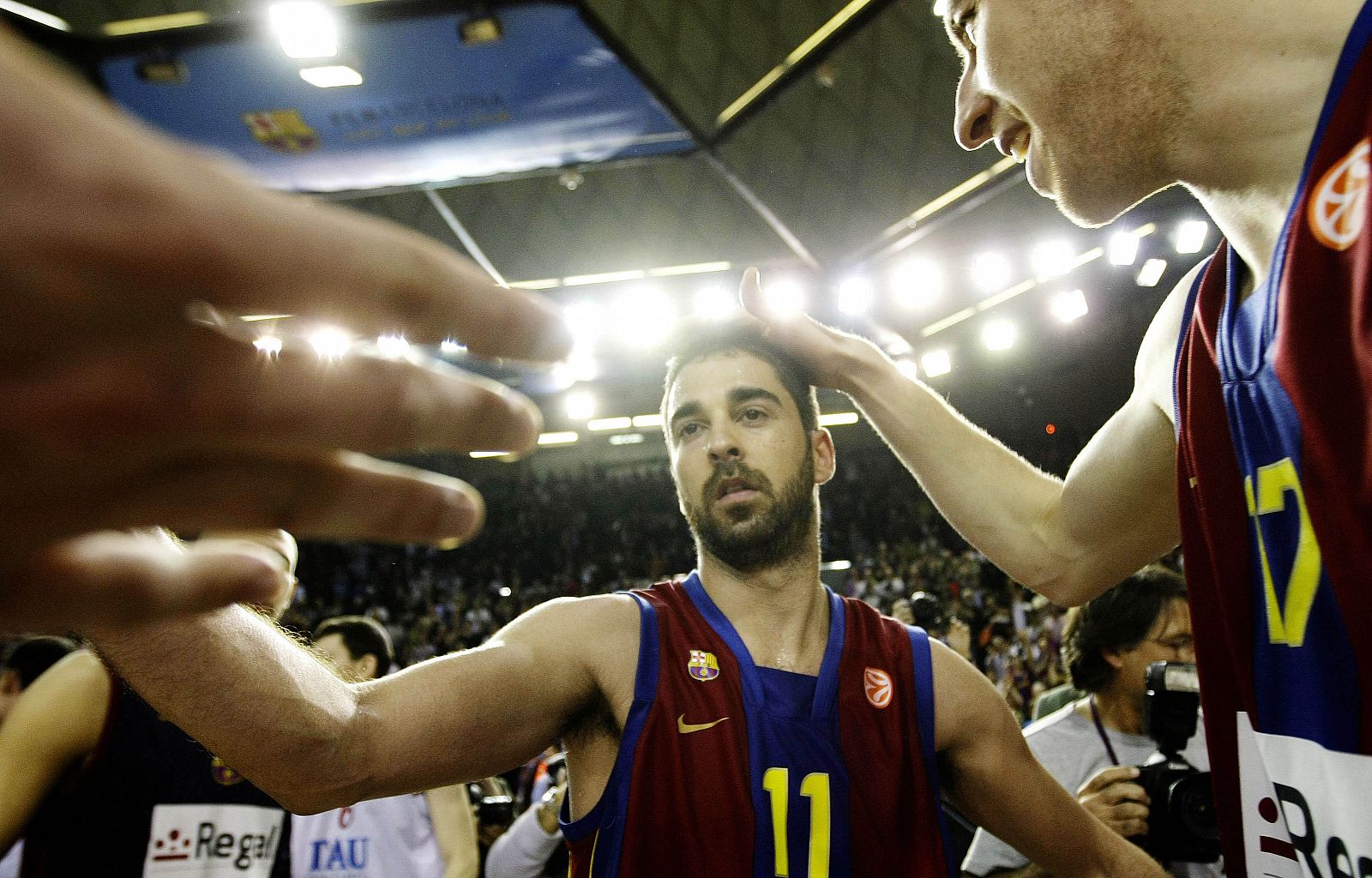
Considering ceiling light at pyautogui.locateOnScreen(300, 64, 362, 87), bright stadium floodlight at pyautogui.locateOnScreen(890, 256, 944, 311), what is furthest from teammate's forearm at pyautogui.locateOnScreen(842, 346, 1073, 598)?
bright stadium floodlight at pyautogui.locateOnScreen(890, 256, 944, 311)

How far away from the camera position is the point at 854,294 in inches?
371

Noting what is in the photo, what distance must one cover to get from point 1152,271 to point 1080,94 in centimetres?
790

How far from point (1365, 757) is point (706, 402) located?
1709mm

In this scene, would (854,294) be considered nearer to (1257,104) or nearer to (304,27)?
(304,27)

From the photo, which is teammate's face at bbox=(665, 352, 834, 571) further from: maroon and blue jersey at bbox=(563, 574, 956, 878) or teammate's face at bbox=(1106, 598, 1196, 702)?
teammate's face at bbox=(1106, 598, 1196, 702)

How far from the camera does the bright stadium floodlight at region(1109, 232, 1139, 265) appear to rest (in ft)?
25.9

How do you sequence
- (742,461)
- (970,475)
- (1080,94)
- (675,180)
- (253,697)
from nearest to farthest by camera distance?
(253,697), (1080,94), (970,475), (742,461), (675,180)

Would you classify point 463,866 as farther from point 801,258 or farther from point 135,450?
point 801,258

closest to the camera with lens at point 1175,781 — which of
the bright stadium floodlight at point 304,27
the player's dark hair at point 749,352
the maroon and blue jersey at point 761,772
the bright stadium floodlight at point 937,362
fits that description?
the maroon and blue jersey at point 761,772

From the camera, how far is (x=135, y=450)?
0.39 metres

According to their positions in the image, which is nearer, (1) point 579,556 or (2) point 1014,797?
(2) point 1014,797

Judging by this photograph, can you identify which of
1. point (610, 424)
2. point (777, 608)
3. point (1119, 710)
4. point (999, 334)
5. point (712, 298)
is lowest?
point (1119, 710)

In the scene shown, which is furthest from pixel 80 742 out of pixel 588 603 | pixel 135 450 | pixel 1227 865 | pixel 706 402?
pixel 1227 865

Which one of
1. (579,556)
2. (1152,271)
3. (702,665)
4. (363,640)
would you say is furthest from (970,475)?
(579,556)
